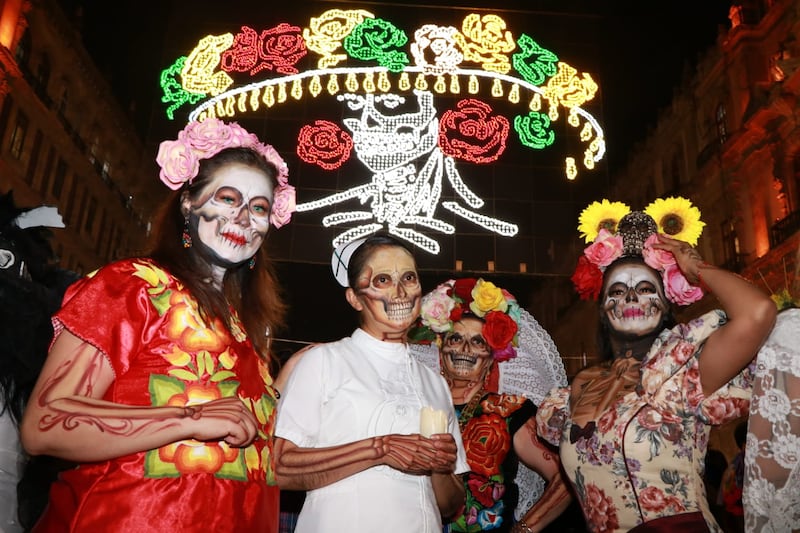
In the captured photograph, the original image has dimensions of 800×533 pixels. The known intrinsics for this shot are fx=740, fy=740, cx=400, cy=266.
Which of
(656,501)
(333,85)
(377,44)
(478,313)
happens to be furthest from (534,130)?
(656,501)

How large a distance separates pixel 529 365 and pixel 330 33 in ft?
28.7

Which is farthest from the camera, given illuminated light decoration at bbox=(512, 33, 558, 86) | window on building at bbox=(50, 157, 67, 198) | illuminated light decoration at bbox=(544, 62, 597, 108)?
window on building at bbox=(50, 157, 67, 198)

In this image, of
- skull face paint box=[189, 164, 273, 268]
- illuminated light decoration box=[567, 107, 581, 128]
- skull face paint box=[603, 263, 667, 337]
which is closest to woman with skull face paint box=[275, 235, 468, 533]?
skull face paint box=[189, 164, 273, 268]

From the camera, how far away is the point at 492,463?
4.33 m

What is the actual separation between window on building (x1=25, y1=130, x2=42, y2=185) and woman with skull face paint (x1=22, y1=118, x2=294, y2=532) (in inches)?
855

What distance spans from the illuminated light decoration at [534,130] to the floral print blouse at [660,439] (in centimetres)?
928

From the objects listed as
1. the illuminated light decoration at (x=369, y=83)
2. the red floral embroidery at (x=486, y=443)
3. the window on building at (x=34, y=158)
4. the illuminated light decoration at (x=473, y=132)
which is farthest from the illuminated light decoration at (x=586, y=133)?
the window on building at (x=34, y=158)

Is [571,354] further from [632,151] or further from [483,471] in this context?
[483,471]

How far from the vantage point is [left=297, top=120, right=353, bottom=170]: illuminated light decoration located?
1203 centimetres

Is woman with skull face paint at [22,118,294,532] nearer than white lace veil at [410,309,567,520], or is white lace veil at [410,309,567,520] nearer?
woman with skull face paint at [22,118,294,532]

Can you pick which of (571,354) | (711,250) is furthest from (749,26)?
(571,354)

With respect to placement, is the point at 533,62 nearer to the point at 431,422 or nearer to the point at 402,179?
Answer: the point at 402,179

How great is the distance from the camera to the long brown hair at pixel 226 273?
2.65 meters

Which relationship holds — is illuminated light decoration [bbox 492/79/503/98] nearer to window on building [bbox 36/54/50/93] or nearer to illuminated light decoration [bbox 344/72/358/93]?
illuminated light decoration [bbox 344/72/358/93]
